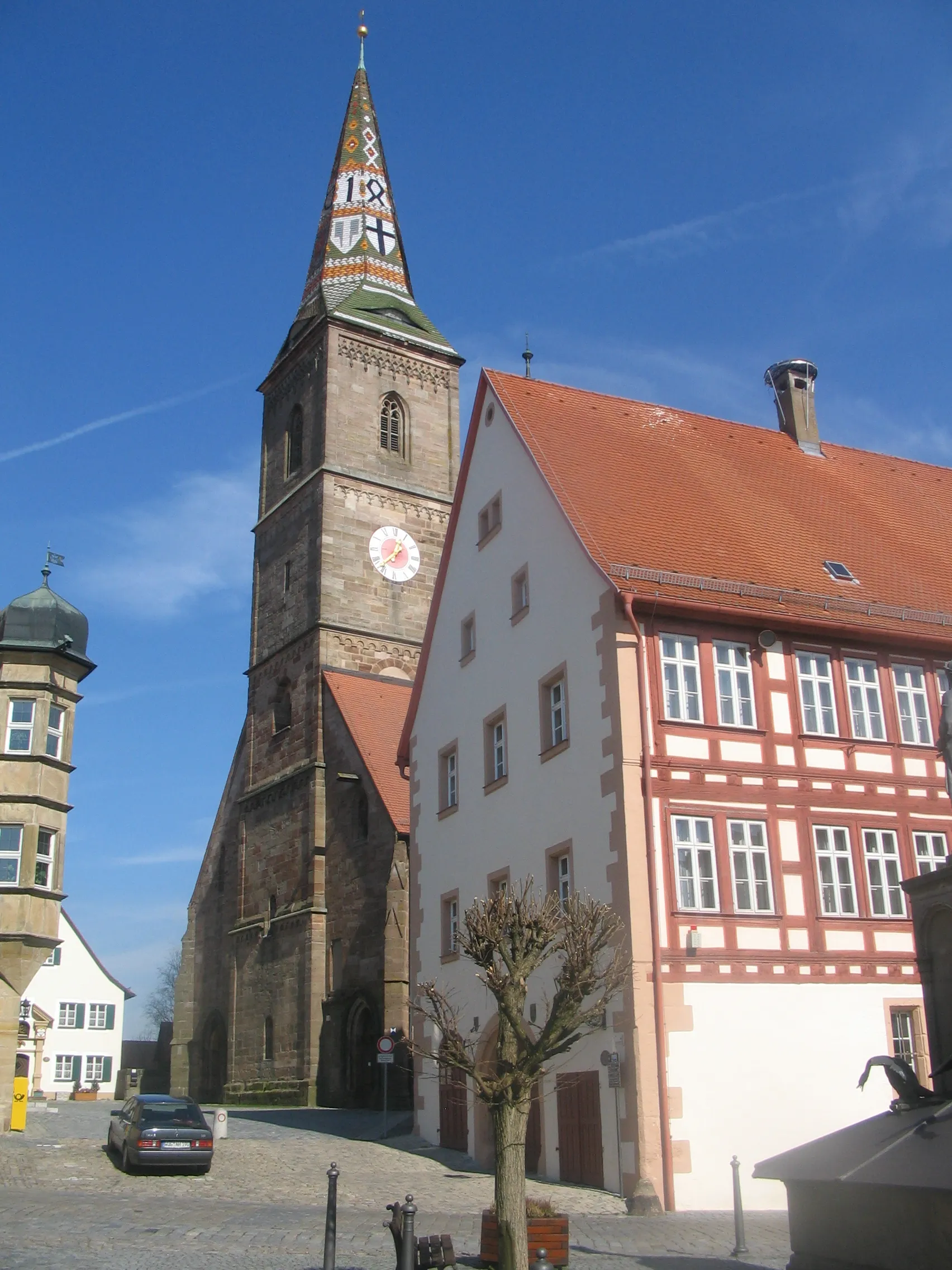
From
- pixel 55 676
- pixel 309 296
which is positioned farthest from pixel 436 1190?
pixel 309 296

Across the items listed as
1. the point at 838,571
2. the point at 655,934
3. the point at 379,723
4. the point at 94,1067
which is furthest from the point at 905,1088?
the point at 94,1067

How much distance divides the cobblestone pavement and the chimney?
13.8 metres

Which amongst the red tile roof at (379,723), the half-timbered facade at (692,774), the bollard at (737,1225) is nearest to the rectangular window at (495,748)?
the half-timbered facade at (692,774)

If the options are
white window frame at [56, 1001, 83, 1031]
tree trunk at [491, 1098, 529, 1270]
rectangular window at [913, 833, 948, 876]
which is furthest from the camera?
white window frame at [56, 1001, 83, 1031]

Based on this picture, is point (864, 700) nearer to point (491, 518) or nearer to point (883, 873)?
point (883, 873)

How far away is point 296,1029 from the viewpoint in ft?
107

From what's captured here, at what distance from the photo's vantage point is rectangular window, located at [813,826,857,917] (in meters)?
17.1

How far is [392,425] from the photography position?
41.6 m

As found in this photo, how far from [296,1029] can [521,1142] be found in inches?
916

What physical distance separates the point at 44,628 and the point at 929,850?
1660 cm

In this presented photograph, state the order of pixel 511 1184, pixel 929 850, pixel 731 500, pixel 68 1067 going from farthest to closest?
1. pixel 68 1067
2. pixel 731 500
3. pixel 929 850
4. pixel 511 1184

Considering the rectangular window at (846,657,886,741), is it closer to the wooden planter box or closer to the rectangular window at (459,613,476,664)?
the rectangular window at (459,613,476,664)

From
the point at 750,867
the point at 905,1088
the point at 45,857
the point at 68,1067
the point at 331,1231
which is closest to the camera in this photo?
the point at 905,1088

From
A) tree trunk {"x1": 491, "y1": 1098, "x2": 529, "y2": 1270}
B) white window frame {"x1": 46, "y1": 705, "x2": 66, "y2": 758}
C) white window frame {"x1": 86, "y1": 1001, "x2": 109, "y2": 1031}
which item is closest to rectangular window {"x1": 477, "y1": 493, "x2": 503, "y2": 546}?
white window frame {"x1": 46, "y1": 705, "x2": 66, "y2": 758}
